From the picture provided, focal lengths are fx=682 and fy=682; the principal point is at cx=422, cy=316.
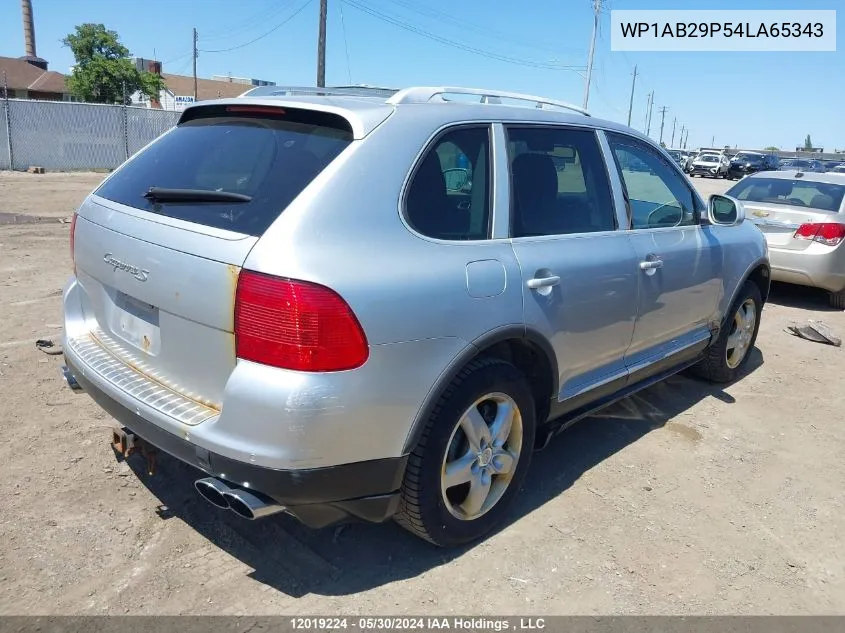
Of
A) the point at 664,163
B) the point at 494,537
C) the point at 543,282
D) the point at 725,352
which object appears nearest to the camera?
the point at 543,282

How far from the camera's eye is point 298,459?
2.28m

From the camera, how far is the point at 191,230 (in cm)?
247

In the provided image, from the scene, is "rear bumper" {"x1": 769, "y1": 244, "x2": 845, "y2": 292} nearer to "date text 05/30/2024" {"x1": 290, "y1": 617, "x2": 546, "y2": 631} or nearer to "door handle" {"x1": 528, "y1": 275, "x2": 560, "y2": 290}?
"door handle" {"x1": 528, "y1": 275, "x2": 560, "y2": 290}

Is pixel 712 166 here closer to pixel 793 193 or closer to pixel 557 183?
pixel 793 193

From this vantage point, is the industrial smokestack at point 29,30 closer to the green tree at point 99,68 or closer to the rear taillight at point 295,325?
the green tree at point 99,68

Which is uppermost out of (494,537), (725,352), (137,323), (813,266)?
(137,323)

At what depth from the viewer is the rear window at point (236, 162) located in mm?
2455

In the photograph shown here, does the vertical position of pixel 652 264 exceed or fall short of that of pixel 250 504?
it exceeds it

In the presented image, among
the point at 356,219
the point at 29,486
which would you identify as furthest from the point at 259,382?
the point at 29,486

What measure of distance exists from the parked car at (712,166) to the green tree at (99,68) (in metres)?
35.3

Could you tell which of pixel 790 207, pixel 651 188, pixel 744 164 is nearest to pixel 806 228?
pixel 790 207

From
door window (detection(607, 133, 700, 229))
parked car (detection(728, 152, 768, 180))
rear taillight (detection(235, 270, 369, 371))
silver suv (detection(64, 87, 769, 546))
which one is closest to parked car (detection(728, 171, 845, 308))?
door window (detection(607, 133, 700, 229))

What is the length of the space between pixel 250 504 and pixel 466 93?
6.70ft

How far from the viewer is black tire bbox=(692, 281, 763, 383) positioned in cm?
495
